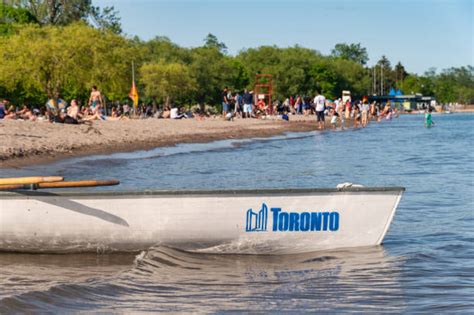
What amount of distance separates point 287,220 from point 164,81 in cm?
6851

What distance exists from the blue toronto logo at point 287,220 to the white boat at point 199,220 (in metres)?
0.01

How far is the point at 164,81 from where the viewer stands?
254 feet

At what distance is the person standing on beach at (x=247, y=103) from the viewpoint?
57225mm

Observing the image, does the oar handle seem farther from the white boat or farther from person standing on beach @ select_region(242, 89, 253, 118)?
person standing on beach @ select_region(242, 89, 253, 118)

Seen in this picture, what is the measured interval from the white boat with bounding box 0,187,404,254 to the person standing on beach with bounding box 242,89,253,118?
46.6 meters

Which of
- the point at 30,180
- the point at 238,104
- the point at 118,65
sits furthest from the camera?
the point at 238,104

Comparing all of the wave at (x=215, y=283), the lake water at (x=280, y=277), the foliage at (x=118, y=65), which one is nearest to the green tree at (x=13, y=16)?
the foliage at (x=118, y=65)

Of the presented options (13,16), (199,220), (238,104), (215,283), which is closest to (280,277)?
(215,283)

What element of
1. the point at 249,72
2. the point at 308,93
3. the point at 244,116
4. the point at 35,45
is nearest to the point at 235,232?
the point at 35,45

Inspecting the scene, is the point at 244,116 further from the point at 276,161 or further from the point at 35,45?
the point at 276,161

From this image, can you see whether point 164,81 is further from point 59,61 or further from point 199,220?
point 199,220

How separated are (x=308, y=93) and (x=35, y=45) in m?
84.5

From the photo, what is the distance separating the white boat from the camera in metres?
9.70

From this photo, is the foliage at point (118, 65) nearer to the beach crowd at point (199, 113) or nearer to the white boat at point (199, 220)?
the beach crowd at point (199, 113)
